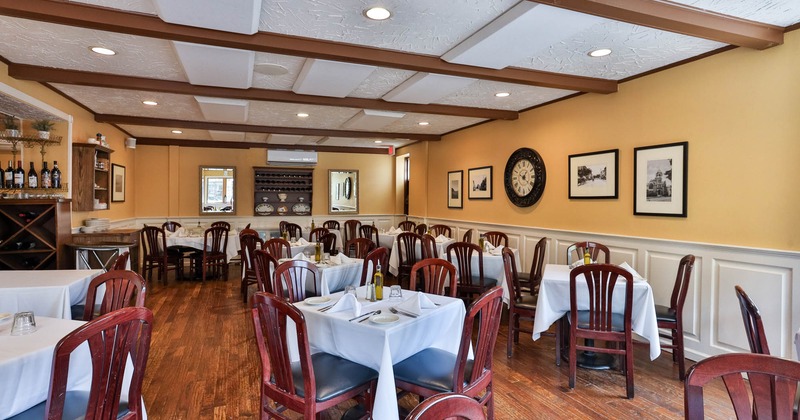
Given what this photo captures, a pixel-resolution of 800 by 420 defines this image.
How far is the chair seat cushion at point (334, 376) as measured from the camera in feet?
6.70

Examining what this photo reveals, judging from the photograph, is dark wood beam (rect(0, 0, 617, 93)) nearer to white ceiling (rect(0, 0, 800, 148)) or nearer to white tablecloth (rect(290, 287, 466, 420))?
white ceiling (rect(0, 0, 800, 148))

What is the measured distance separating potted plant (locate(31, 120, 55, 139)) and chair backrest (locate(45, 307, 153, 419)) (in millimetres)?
4297

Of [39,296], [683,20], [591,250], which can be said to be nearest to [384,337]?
[39,296]

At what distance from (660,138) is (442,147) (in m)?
4.47

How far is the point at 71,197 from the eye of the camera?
16.8 feet

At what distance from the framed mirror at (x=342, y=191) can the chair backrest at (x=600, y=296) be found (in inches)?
290

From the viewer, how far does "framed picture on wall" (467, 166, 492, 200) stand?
264 inches

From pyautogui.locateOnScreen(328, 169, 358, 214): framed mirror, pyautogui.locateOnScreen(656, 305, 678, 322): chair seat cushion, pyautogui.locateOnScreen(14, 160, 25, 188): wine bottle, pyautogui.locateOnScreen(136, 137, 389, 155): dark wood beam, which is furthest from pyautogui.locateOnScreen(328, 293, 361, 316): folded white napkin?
pyautogui.locateOnScreen(328, 169, 358, 214): framed mirror

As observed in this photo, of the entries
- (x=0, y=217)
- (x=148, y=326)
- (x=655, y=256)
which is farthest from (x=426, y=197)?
(x=148, y=326)

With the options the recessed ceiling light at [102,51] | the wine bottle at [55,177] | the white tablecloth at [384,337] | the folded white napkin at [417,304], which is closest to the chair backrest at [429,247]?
the white tablecloth at [384,337]

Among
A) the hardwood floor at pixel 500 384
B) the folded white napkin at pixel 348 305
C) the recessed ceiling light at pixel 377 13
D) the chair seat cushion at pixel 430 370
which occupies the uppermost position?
the recessed ceiling light at pixel 377 13

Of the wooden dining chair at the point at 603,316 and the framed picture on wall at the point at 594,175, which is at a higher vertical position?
the framed picture on wall at the point at 594,175

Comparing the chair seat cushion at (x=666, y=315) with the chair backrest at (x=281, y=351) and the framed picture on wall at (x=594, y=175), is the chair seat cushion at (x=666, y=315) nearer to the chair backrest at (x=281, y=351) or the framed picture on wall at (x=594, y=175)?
the framed picture on wall at (x=594, y=175)

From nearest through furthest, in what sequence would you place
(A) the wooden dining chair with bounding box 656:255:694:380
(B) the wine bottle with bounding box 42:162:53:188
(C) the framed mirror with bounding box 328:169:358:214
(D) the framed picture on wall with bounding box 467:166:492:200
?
1. (A) the wooden dining chair with bounding box 656:255:694:380
2. (B) the wine bottle with bounding box 42:162:53:188
3. (D) the framed picture on wall with bounding box 467:166:492:200
4. (C) the framed mirror with bounding box 328:169:358:214
